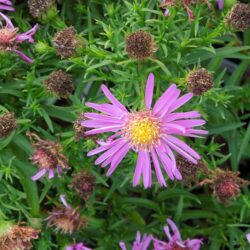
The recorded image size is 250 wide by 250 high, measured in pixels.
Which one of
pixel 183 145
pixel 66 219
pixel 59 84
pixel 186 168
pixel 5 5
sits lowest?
pixel 66 219

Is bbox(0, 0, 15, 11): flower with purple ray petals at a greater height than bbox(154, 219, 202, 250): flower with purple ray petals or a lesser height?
greater

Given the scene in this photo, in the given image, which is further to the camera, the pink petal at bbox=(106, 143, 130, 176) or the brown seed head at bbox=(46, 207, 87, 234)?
the brown seed head at bbox=(46, 207, 87, 234)

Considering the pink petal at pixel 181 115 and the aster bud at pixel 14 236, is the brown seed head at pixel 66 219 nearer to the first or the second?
the aster bud at pixel 14 236

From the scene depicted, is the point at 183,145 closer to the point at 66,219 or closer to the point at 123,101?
the point at 123,101

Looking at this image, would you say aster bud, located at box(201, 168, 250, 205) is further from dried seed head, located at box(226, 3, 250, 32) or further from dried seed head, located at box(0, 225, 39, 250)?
dried seed head, located at box(0, 225, 39, 250)

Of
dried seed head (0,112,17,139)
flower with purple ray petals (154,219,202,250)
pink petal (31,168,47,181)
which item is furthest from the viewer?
flower with purple ray petals (154,219,202,250)

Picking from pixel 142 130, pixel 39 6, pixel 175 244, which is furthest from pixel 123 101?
pixel 175 244

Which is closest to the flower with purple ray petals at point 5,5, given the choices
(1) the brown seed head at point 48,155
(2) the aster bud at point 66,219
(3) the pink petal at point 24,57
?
(3) the pink petal at point 24,57

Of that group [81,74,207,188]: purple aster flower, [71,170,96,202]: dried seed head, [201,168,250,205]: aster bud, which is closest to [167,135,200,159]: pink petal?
[81,74,207,188]: purple aster flower
